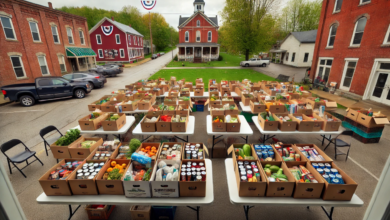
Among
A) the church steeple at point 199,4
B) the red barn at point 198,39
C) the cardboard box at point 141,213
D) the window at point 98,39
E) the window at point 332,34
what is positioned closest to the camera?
the cardboard box at point 141,213

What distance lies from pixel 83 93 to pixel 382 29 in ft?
60.1

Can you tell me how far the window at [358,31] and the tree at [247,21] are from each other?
13060 millimetres

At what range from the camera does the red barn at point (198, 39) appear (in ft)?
102

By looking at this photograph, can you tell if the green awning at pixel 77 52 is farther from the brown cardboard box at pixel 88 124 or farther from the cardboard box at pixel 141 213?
the cardboard box at pixel 141 213

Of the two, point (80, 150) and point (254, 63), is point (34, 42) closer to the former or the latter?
point (80, 150)

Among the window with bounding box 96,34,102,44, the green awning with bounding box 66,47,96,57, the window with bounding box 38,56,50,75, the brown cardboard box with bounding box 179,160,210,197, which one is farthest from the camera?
the window with bounding box 96,34,102,44

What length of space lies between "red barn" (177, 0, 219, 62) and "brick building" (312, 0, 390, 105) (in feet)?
67.2

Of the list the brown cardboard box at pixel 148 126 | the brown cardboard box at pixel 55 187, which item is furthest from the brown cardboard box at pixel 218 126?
the brown cardboard box at pixel 55 187

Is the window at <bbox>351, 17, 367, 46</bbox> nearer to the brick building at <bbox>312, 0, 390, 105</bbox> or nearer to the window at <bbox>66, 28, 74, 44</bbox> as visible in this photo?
the brick building at <bbox>312, 0, 390, 105</bbox>

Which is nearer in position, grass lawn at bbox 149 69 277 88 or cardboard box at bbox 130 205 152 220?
cardboard box at bbox 130 205 152 220

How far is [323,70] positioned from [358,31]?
3373 millimetres

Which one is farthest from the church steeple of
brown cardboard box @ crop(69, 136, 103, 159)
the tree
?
brown cardboard box @ crop(69, 136, 103, 159)

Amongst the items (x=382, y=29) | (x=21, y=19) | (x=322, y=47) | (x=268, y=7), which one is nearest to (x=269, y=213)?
(x=382, y=29)

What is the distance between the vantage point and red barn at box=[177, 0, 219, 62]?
3097 centimetres
